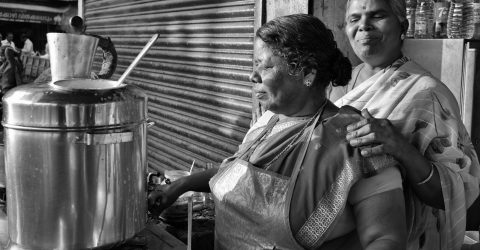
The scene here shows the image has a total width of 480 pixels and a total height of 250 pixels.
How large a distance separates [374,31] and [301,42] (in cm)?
49

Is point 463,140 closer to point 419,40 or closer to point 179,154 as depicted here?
point 419,40

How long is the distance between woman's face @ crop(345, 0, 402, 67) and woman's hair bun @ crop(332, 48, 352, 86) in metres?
0.31

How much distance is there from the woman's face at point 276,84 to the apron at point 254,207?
122 millimetres

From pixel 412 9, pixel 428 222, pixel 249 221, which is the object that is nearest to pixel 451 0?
pixel 412 9

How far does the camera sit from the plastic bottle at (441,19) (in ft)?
10.8

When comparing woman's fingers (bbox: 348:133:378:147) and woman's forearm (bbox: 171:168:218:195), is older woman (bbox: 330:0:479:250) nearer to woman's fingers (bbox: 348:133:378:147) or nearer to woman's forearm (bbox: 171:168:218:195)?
woman's fingers (bbox: 348:133:378:147)

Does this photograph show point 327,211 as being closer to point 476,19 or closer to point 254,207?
point 254,207

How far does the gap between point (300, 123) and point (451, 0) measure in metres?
2.08

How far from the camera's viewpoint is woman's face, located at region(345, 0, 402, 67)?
206 cm

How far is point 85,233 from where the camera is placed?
1444 millimetres

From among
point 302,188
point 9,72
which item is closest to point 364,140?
point 302,188

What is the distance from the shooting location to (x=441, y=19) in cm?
332

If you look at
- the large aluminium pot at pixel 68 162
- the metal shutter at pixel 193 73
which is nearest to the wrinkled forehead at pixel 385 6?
the large aluminium pot at pixel 68 162

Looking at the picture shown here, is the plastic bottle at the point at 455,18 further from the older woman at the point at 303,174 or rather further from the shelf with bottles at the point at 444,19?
the older woman at the point at 303,174
